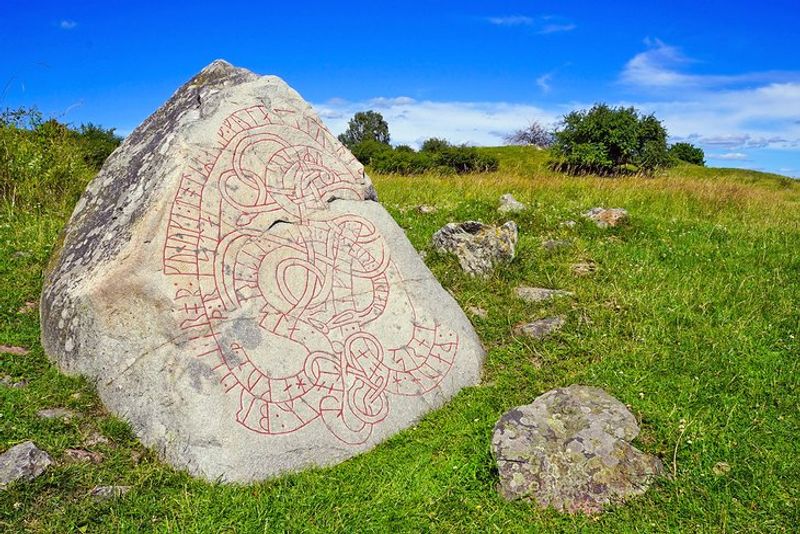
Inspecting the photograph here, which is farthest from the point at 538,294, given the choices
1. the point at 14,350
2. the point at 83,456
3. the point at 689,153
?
the point at 689,153

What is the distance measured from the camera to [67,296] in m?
5.68

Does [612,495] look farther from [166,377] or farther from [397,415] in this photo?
[166,377]

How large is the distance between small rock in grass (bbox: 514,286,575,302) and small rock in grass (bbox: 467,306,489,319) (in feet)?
1.97

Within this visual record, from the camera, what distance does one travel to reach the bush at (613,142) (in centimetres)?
3126

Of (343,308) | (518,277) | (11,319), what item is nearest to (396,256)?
(343,308)

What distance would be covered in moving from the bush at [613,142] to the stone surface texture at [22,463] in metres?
29.2

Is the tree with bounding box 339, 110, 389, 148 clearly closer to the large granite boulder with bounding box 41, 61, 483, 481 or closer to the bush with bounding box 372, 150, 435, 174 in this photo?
the bush with bounding box 372, 150, 435, 174

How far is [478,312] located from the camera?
7.89 meters

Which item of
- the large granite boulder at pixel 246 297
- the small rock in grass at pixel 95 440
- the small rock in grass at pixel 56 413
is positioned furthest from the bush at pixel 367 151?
the small rock in grass at pixel 95 440

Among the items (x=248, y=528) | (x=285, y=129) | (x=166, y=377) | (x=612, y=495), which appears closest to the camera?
(x=248, y=528)

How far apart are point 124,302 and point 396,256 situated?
2.80 m

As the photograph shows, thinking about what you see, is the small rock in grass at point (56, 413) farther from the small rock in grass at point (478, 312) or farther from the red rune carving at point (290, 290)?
the small rock in grass at point (478, 312)

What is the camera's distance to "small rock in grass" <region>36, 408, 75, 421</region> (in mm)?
5277

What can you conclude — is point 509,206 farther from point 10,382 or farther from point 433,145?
point 433,145
